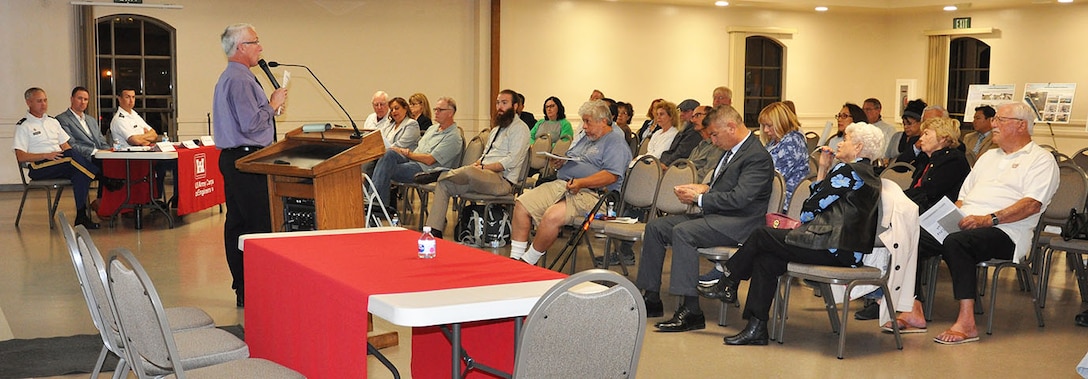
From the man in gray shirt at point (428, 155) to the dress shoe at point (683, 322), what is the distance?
3.65 meters

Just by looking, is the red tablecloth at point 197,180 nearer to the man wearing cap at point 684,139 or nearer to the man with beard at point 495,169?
the man with beard at point 495,169

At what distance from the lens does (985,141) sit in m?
9.06

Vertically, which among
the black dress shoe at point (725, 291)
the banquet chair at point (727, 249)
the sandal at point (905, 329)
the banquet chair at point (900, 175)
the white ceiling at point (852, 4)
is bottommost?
the sandal at point (905, 329)

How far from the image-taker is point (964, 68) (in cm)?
1551

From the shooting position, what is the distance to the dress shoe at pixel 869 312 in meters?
5.70

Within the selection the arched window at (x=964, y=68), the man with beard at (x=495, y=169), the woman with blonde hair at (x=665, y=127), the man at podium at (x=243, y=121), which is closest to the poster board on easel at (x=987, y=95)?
the arched window at (x=964, y=68)

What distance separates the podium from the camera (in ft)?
15.5

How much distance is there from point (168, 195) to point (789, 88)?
942cm

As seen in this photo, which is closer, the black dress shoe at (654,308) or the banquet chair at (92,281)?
the banquet chair at (92,281)

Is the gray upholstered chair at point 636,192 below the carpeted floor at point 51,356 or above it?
above

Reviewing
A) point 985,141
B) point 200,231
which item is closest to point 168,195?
point 200,231

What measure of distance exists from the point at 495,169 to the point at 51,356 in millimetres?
3763

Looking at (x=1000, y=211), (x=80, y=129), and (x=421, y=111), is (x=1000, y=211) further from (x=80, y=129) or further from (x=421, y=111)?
(x=80, y=129)

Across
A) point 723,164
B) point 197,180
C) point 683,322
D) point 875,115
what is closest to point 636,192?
point 723,164
